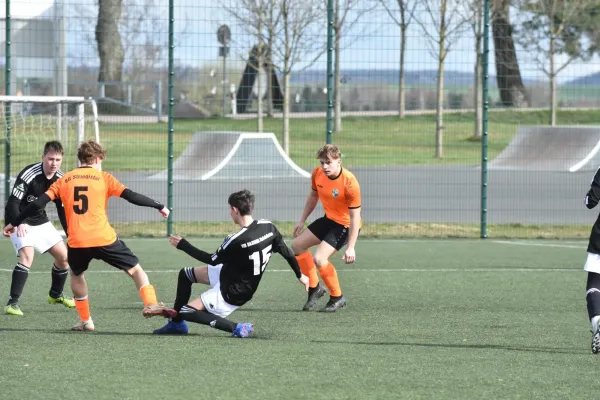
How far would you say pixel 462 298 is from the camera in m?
10.4

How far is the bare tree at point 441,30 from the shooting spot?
15.7 m

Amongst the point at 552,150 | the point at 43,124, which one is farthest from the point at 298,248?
the point at 552,150

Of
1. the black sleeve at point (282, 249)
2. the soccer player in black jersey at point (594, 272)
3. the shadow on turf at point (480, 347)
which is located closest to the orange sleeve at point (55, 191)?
the black sleeve at point (282, 249)

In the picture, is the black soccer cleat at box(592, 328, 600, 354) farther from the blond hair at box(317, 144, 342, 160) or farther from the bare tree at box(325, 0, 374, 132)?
the bare tree at box(325, 0, 374, 132)

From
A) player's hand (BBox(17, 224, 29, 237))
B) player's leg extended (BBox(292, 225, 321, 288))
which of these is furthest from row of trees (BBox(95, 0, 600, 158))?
player's hand (BBox(17, 224, 29, 237))

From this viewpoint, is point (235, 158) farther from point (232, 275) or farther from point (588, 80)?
point (232, 275)

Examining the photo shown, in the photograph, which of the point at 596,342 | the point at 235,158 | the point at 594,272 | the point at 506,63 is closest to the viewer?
the point at 596,342

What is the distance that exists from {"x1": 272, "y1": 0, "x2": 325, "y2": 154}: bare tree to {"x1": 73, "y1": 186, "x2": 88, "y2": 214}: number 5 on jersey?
826 centimetres

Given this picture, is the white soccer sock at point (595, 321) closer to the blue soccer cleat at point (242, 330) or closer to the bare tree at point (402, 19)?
the blue soccer cleat at point (242, 330)

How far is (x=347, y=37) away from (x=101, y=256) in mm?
8415

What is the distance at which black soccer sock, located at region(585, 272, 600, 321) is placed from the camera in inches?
291

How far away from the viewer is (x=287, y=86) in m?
16.7

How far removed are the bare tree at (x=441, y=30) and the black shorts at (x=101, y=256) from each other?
8534mm

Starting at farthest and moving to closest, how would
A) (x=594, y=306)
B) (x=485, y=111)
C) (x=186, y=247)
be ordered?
(x=485, y=111) → (x=186, y=247) → (x=594, y=306)
